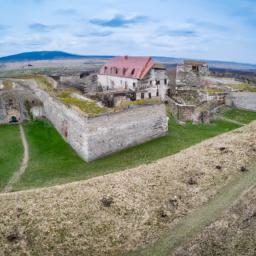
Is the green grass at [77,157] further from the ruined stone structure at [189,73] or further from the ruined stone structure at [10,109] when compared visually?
the ruined stone structure at [189,73]

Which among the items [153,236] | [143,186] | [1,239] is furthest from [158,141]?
[1,239]

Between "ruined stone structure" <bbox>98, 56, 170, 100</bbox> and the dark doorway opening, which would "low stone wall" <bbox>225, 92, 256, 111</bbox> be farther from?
the dark doorway opening

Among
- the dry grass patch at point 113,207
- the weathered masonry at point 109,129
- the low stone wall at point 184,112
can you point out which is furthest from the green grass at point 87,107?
the low stone wall at point 184,112

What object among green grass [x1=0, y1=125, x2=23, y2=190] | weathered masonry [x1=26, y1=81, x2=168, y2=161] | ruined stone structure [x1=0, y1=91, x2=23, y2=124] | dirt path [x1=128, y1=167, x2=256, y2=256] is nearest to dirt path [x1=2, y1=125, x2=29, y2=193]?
green grass [x1=0, y1=125, x2=23, y2=190]

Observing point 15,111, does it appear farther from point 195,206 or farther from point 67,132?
point 195,206

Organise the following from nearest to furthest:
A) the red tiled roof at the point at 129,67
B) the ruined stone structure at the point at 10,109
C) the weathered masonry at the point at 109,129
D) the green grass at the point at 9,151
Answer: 1. the green grass at the point at 9,151
2. the weathered masonry at the point at 109,129
3. the ruined stone structure at the point at 10,109
4. the red tiled roof at the point at 129,67

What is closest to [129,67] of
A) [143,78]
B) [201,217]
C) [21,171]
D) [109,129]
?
[143,78]
